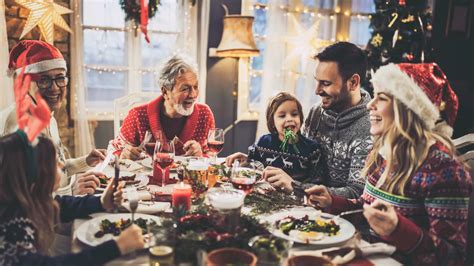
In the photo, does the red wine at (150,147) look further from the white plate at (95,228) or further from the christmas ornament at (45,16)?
the christmas ornament at (45,16)

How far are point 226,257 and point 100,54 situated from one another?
3.48 m

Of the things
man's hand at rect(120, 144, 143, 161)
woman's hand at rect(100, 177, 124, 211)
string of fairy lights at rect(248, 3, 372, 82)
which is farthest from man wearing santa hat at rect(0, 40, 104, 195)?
string of fairy lights at rect(248, 3, 372, 82)

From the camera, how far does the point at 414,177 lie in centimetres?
158

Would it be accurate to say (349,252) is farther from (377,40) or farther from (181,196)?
(377,40)

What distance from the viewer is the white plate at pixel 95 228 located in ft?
4.67

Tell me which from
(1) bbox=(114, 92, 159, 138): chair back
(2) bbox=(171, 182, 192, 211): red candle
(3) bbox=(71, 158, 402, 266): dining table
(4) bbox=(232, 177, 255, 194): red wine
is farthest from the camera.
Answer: (1) bbox=(114, 92, 159, 138): chair back

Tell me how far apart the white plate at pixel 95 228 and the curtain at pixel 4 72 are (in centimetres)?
219

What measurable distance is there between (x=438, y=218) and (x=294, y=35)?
11.8 ft

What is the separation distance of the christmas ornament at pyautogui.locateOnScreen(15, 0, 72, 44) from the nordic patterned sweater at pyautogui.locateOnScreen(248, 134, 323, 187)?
218 cm

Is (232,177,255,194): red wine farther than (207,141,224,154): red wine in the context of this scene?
No

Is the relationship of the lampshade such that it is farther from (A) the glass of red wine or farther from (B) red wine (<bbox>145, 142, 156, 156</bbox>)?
(A) the glass of red wine

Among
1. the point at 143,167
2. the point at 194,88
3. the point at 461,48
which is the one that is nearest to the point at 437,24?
the point at 461,48

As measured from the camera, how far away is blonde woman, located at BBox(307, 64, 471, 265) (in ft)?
4.83

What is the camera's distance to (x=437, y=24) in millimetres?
5016
